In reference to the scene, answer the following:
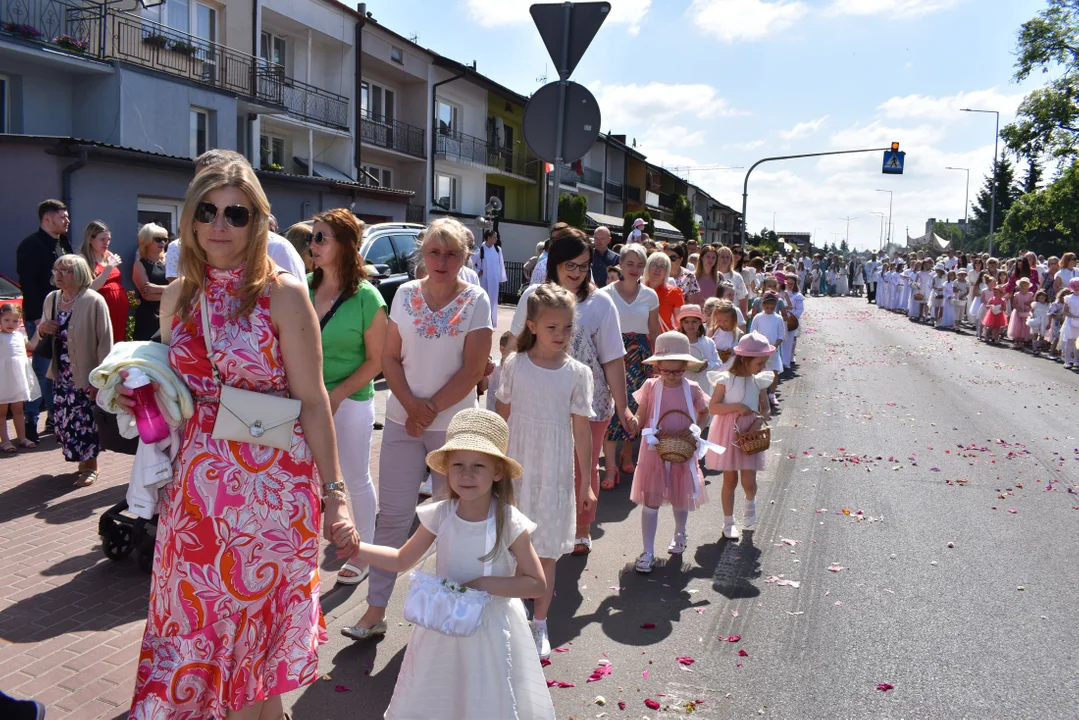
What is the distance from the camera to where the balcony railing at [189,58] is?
742 inches

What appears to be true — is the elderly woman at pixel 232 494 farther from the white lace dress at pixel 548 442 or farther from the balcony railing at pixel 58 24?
the balcony railing at pixel 58 24

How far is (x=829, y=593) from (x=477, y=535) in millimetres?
2918

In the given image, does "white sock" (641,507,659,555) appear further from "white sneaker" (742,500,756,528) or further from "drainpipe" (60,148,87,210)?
"drainpipe" (60,148,87,210)

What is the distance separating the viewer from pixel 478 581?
3.06 m

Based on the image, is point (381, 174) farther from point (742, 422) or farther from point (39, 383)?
point (742, 422)

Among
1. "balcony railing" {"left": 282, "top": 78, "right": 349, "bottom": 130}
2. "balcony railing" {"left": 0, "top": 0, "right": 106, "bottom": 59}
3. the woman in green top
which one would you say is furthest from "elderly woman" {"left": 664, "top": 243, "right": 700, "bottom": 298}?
"balcony railing" {"left": 282, "top": 78, "right": 349, "bottom": 130}

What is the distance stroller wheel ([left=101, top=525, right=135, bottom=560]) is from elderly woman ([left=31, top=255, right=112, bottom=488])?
5.59ft

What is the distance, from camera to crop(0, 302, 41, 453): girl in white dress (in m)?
7.51

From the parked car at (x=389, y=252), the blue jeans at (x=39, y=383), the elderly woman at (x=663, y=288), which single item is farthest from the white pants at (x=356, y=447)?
the parked car at (x=389, y=252)

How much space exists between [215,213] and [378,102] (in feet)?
98.3

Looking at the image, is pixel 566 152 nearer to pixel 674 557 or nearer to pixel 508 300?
pixel 674 557

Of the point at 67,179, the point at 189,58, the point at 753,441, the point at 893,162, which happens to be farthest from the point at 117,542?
the point at 893,162

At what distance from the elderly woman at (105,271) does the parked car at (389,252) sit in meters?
4.23

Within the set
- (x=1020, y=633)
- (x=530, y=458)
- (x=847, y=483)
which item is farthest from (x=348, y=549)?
(x=847, y=483)
